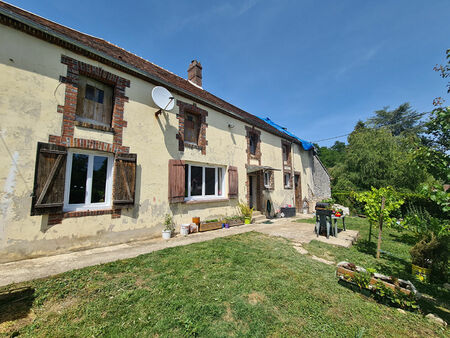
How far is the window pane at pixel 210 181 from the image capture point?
7919 mm

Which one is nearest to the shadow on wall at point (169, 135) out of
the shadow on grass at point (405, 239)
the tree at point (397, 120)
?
the shadow on grass at point (405, 239)

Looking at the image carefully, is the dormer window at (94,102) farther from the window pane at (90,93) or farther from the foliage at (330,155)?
the foliage at (330,155)

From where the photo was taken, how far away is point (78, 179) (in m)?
4.76

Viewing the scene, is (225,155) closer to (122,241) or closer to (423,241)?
(122,241)

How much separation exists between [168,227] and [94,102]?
4.41 m

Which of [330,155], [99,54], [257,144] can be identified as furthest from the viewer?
[330,155]

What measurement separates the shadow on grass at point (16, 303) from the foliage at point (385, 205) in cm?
703

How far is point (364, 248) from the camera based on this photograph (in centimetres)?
539

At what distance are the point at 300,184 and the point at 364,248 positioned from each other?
344 inches

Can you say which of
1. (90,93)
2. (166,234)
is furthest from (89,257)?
(90,93)

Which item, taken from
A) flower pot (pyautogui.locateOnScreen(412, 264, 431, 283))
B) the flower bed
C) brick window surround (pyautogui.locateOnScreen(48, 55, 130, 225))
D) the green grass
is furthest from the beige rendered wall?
flower pot (pyautogui.locateOnScreen(412, 264, 431, 283))

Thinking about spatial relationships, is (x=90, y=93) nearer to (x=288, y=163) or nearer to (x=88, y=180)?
(x=88, y=180)

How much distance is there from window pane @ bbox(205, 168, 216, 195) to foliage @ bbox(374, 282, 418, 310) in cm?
603

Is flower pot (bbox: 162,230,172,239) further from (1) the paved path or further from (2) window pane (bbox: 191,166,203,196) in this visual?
(2) window pane (bbox: 191,166,203,196)
